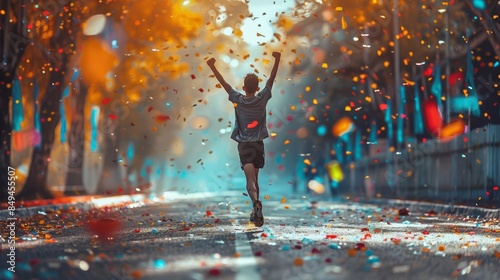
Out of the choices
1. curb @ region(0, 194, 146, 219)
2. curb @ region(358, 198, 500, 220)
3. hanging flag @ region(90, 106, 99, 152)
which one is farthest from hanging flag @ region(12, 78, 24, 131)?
hanging flag @ region(90, 106, 99, 152)

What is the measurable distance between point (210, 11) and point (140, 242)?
77.5 feet

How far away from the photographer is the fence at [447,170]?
21.4 meters

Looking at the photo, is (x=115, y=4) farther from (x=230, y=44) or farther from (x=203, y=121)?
(x=203, y=121)

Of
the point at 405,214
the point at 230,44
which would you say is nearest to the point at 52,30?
the point at 230,44

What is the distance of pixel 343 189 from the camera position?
50.0 m

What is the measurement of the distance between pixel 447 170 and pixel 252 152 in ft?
39.6

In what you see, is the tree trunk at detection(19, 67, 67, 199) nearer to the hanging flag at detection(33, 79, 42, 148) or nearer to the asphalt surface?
the hanging flag at detection(33, 79, 42, 148)

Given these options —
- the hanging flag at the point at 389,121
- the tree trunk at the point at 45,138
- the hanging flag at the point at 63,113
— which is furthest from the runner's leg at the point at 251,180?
the hanging flag at the point at 389,121

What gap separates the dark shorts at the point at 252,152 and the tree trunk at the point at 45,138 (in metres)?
17.5

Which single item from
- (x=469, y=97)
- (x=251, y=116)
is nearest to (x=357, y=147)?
(x=469, y=97)

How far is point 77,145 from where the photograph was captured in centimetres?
3794

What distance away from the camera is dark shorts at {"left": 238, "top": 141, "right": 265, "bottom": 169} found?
1428cm

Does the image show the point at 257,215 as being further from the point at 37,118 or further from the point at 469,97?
the point at 37,118

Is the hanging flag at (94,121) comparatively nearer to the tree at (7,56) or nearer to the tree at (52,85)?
the tree at (52,85)
